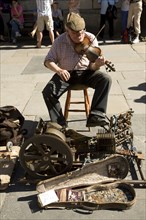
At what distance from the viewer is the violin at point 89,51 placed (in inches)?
169

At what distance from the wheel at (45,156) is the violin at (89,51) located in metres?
1.22

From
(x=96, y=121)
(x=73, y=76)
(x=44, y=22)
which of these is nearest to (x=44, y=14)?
(x=44, y=22)

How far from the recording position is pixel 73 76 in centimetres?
459

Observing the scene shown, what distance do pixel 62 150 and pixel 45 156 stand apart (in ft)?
0.63

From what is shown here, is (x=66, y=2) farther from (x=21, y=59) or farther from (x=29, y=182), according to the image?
(x=29, y=182)

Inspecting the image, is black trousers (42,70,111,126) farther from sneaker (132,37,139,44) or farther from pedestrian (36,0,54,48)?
sneaker (132,37,139,44)

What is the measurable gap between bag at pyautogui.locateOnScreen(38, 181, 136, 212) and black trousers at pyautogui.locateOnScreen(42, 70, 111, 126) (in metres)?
1.08

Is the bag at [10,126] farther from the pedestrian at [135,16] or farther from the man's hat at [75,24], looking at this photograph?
the pedestrian at [135,16]

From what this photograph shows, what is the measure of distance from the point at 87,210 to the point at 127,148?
1129 mm

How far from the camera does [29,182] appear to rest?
3781mm

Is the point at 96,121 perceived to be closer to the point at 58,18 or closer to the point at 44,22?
the point at 44,22

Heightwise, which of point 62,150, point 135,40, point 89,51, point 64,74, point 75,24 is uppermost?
point 75,24

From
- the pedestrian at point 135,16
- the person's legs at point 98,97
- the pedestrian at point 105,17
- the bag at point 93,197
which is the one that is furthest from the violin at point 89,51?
the pedestrian at point 105,17

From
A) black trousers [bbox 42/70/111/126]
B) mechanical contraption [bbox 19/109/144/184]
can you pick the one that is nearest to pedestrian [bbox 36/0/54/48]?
black trousers [bbox 42/70/111/126]
